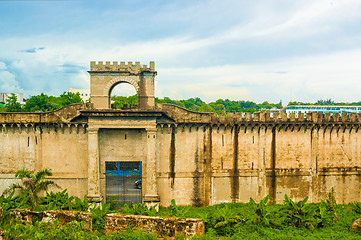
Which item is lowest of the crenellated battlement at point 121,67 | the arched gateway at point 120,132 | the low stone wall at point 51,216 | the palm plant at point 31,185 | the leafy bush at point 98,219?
the leafy bush at point 98,219

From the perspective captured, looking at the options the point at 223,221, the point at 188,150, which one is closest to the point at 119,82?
the point at 188,150

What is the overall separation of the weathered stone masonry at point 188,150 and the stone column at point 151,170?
9 cm

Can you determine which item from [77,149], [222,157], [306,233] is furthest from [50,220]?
[306,233]

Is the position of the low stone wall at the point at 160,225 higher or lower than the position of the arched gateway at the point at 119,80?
lower

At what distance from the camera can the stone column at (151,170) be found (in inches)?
930

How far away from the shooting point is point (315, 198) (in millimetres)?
26109

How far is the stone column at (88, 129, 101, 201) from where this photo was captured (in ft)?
76.8

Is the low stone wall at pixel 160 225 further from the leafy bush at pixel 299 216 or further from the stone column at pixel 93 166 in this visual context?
the leafy bush at pixel 299 216

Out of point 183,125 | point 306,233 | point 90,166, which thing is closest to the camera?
point 306,233

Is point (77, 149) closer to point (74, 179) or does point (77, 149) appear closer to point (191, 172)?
point (74, 179)

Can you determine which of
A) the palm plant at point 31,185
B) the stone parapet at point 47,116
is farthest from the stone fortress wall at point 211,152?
the palm plant at point 31,185

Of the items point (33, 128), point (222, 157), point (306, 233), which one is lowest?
point (306, 233)

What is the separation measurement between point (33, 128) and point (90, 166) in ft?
21.2

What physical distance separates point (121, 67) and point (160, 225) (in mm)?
14035
